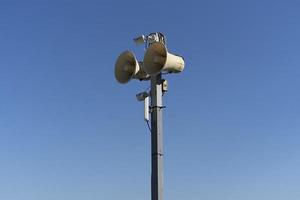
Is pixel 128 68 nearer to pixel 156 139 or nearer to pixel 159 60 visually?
pixel 159 60

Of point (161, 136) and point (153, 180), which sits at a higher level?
point (161, 136)

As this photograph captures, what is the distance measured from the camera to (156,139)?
1588 centimetres

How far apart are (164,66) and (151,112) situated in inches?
47.0

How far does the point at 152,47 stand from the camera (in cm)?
1631

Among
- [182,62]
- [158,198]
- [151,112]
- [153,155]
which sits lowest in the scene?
[158,198]

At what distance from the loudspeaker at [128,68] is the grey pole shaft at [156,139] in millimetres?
435

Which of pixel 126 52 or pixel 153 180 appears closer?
pixel 153 180

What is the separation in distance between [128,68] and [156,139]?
2.23m

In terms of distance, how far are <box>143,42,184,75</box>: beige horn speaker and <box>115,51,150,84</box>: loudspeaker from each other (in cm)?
44

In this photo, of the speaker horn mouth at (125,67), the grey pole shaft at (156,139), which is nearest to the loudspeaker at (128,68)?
the speaker horn mouth at (125,67)

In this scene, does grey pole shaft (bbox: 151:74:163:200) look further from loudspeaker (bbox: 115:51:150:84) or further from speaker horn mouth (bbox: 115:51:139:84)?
speaker horn mouth (bbox: 115:51:139:84)

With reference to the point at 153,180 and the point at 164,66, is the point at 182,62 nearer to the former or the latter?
the point at 164,66

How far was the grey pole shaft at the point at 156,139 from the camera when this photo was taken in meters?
15.5

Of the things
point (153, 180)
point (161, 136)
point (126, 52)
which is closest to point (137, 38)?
point (126, 52)
